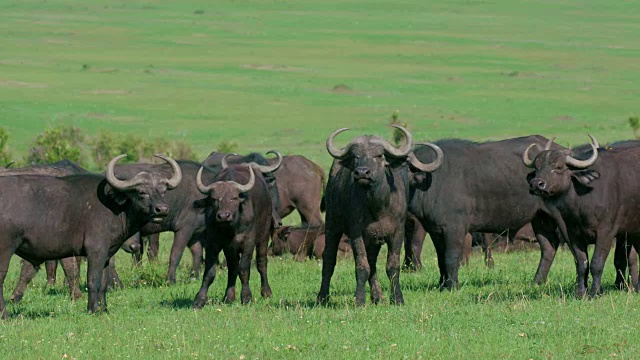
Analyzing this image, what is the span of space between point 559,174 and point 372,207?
211cm

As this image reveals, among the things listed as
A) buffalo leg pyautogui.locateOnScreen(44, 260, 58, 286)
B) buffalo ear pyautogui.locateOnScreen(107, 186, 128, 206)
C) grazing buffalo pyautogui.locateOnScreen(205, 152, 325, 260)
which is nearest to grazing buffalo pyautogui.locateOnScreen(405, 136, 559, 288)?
buffalo ear pyautogui.locateOnScreen(107, 186, 128, 206)

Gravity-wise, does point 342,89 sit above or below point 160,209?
above

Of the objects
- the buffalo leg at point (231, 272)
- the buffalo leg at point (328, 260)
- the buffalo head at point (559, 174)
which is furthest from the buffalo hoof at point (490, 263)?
the buffalo leg at point (231, 272)

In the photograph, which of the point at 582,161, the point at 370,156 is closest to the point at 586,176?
the point at 582,161

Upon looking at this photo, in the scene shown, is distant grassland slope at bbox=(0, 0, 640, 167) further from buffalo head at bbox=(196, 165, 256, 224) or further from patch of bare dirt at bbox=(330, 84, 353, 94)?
buffalo head at bbox=(196, 165, 256, 224)

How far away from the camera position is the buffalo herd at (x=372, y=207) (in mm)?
13039

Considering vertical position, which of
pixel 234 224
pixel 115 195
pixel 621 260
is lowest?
pixel 621 260

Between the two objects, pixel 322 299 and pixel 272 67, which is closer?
pixel 322 299

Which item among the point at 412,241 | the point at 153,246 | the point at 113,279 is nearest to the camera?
the point at 113,279

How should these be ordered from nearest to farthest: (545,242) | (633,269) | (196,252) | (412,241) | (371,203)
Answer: (371,203) → (633,269) → (545,242) → (412,241) → (196,252)

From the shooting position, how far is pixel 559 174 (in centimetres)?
1330

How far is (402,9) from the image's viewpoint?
139 m

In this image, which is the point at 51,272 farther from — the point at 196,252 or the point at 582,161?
the point at 582,161

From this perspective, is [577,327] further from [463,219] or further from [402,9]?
[402,9]
